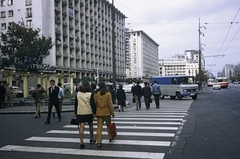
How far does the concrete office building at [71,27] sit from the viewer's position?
157ft

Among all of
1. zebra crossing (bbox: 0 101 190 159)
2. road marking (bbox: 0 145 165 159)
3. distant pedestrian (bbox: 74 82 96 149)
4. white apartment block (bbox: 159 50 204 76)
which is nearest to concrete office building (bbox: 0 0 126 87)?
zebra crossing (bbox: 0 101 190 159)

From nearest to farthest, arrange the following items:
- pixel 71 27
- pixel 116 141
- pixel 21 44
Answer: pixel 116 141 → pixel 21 44 → pixel 71 27

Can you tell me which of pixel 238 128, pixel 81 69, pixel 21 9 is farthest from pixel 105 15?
pixel 238 128

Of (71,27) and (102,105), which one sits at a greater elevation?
(71,27)

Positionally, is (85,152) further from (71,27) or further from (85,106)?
(71,27)

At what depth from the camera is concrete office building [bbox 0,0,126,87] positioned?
47787 millimetres

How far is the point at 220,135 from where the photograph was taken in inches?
289

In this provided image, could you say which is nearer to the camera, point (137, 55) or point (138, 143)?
point (138, 143)

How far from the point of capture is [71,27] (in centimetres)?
5506

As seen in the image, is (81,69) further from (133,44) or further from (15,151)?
(133,44)

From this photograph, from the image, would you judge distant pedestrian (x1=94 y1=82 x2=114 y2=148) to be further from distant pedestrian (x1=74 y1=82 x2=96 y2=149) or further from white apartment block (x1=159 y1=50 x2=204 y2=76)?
white apartment block (x1=159 y1=50 x2=204 y2=76)

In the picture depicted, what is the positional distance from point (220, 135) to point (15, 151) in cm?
587

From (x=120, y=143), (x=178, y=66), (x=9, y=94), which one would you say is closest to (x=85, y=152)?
(x=120, y=143)

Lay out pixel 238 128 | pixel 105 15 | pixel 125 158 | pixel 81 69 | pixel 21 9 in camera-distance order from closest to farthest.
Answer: pixel 125 158, pixel 238 128, pixel 21 9, pixel 81 69, pixel 105 15
